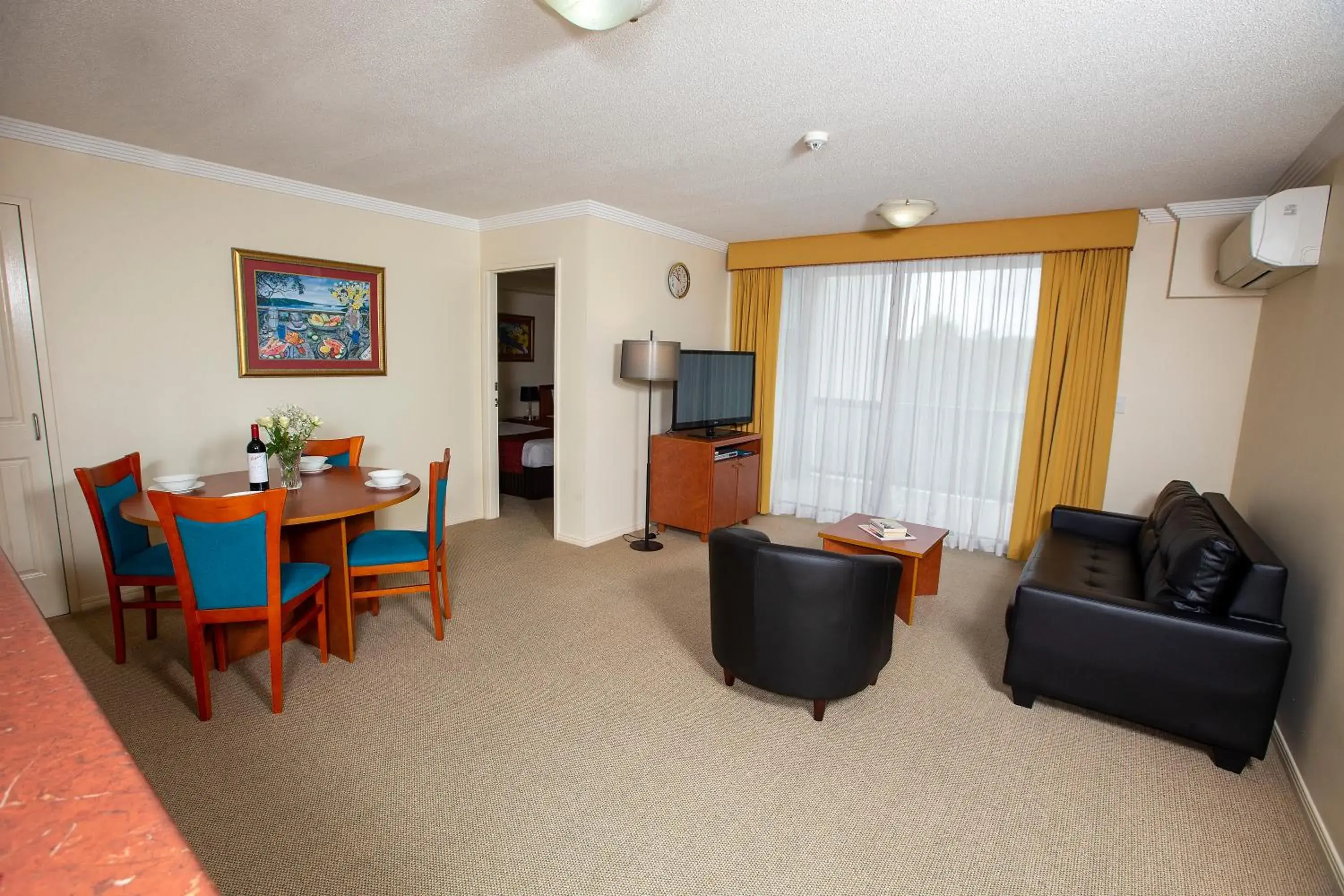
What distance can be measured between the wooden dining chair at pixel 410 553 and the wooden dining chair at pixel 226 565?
1.37 feet

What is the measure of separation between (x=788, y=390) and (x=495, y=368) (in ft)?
7.97

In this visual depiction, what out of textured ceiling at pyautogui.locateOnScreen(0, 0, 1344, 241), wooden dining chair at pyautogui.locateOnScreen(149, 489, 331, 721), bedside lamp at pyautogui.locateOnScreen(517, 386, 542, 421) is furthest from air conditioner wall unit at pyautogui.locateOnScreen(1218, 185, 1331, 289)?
bedside lamp at pyautogui.locateOnScreen(517, 386, 542, 421)

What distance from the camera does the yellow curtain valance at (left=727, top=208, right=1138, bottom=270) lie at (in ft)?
13.2

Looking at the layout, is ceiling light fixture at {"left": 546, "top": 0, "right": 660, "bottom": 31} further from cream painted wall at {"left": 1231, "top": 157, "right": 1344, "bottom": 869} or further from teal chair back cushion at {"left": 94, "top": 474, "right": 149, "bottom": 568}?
cream painted wall at {"left": 1231, "top": 157, "right": 1344, "bottom": 869}

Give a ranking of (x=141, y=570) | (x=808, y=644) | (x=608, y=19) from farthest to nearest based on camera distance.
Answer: (x=141, y=570) < (x=808, y=644) < (x=608, y=19)

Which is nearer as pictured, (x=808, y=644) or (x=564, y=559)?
(x=808, y=644)

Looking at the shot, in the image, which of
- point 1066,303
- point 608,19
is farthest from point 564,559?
point 1066,303

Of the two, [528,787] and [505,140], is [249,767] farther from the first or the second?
[505,140]

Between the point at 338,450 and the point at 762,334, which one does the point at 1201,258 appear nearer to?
the point at 762,334

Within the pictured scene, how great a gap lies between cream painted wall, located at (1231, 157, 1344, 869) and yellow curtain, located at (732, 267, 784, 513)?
3.13m

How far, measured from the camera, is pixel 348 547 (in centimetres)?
304

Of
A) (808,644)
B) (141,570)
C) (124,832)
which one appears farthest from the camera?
(141,570)

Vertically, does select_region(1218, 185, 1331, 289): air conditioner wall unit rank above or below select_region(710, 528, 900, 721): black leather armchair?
above

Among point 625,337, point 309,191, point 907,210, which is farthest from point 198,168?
point 907,210
